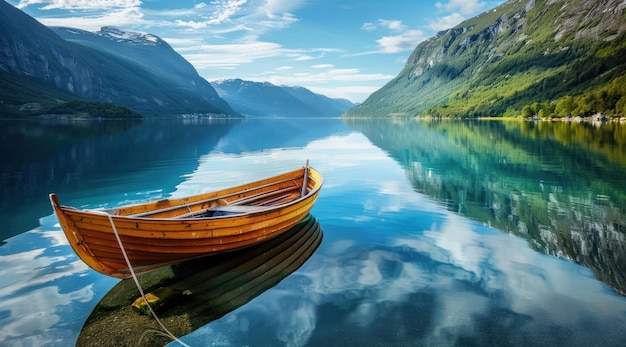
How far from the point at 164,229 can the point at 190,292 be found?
1807 millimetres

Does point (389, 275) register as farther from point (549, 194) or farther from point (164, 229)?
point (549, 194)

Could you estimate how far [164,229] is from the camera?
9.77 meters

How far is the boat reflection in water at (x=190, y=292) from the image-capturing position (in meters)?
7.91

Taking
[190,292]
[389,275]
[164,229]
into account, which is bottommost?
[389,275]

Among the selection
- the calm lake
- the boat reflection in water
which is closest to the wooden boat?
the boat reflection in water

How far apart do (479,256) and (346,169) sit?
19871 millimetres

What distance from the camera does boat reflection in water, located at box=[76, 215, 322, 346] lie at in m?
7.91

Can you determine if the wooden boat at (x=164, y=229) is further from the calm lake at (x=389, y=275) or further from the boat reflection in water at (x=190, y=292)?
the calm lake at (x=389, y=275)

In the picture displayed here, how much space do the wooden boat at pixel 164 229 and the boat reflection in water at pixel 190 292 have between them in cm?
46

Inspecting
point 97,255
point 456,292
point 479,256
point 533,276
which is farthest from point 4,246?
point 533,276

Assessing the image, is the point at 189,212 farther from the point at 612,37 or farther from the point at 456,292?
the point at 612,37

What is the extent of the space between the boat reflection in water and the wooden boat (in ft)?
1.51

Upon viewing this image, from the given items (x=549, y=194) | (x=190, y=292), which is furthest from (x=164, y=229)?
(x=549, y=194)

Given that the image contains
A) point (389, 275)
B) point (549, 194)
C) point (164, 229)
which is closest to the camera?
point (164, 229)
